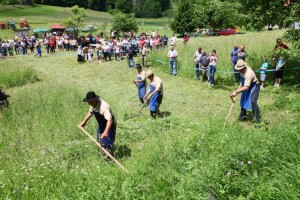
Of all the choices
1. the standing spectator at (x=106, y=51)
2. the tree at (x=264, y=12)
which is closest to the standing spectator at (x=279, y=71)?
the tree at (x=264, y=12)

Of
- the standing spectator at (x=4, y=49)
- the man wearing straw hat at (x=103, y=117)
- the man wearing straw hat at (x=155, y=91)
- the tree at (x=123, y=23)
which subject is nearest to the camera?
the man wearing straw hat at (x=103, y=117)

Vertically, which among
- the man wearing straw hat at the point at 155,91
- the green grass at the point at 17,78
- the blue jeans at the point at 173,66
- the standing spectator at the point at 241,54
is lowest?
the green grass at the point at 17,78

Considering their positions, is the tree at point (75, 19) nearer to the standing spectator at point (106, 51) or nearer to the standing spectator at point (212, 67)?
the standing spectator at point (106, 51)

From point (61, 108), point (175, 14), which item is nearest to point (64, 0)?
point (175, 14)

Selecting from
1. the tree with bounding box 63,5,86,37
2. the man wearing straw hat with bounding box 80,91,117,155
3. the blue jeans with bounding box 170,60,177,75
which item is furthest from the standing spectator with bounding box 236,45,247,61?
the tree with bounding box 63,5,86,37

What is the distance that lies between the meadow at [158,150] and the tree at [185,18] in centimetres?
3835

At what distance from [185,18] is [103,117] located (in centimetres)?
4630

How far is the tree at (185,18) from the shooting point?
50.2 m

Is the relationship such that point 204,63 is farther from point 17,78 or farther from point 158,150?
point 17,78

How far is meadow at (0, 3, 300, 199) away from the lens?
4.48 m

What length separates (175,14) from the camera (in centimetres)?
5109

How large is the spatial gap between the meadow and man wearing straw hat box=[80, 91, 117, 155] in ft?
1.27

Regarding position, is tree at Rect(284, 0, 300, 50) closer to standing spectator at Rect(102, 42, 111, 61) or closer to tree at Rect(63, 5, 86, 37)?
standing spectator at Rect(102, 42, 111, 61)

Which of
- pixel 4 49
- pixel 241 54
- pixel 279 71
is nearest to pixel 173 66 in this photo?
pixel 241 54
